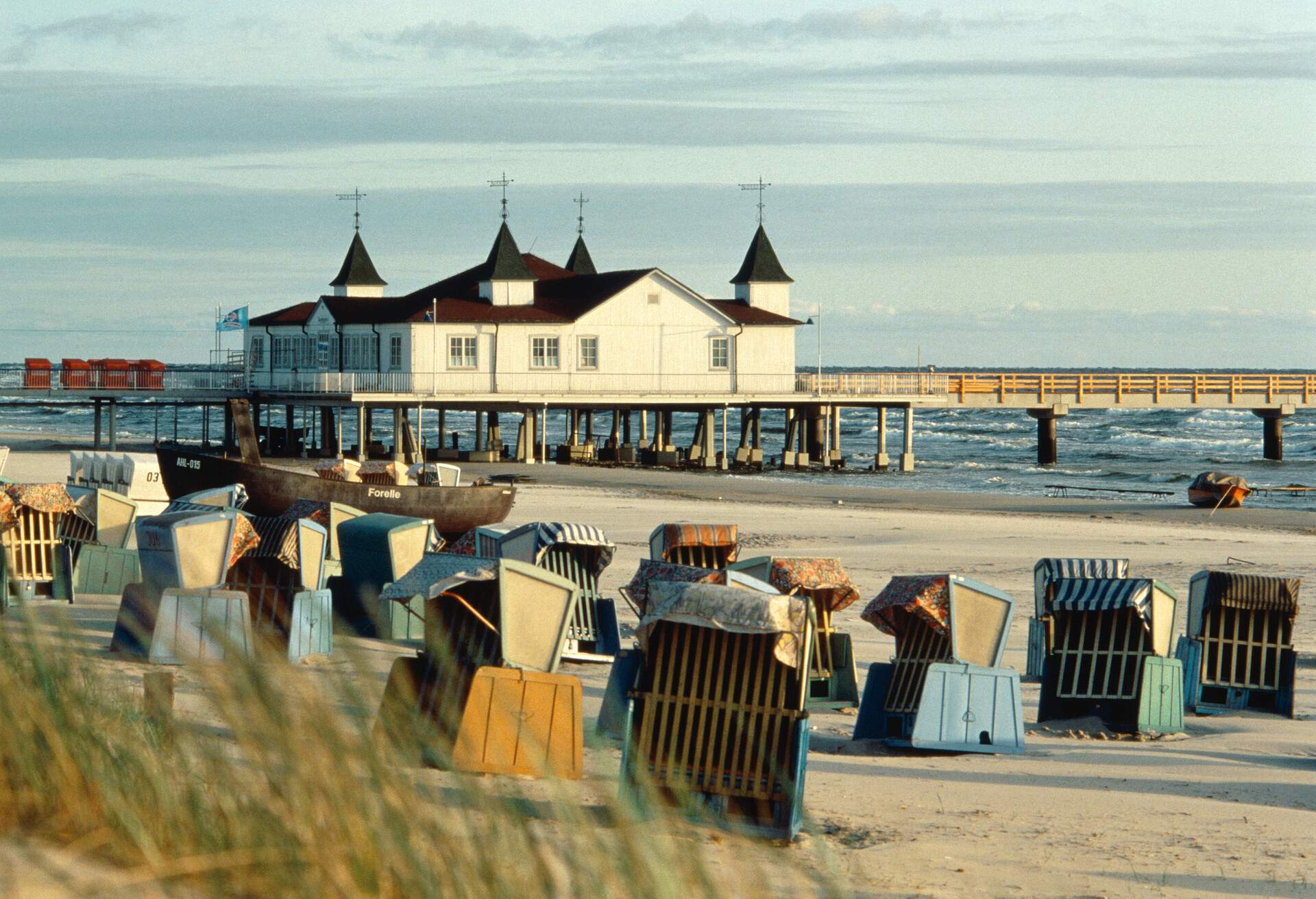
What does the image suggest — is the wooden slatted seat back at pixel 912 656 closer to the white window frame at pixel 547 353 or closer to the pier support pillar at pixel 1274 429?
the white window frame at pixel 547 353

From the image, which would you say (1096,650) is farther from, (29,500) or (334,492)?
(334,492)

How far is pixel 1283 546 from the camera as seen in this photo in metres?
24.7

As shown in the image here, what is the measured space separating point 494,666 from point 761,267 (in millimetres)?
45801

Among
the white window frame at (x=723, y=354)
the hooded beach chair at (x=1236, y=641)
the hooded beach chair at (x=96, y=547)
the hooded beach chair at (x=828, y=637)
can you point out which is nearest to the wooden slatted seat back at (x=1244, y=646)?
the hooded beach chair at (x=1236, y=641)

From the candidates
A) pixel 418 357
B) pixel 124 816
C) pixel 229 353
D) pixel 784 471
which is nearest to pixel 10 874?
pixel 124 816

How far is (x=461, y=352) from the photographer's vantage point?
47.2 meters

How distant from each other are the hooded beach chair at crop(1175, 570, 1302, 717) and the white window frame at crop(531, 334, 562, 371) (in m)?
37.4

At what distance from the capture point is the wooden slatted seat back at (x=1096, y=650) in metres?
10.3

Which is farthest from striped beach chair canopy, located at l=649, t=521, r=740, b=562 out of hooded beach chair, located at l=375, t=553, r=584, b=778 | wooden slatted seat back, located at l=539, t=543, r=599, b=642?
hooded beach chair, located at l=375, t=553, r=584, b=778

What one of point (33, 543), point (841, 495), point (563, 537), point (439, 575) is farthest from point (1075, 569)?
point (841, 495)

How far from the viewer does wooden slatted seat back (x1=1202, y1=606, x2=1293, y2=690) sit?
11117 mm

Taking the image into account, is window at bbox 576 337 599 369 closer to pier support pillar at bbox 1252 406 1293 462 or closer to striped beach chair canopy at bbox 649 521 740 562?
pier support pillar at bbox 1252 406 1293 462

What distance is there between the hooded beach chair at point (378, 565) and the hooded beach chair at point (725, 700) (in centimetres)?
578

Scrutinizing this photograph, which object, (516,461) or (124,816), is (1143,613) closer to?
(124,816)
